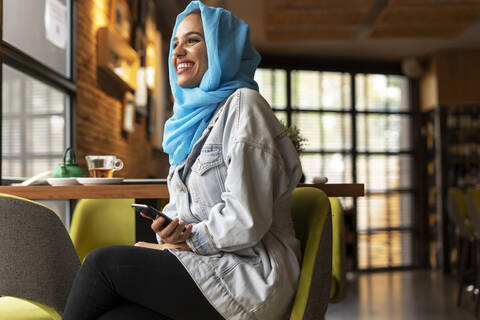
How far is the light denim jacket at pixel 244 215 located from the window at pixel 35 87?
5.35 feet

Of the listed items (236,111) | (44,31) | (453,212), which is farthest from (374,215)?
(236,111)

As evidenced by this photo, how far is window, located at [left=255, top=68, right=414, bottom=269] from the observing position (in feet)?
25.0

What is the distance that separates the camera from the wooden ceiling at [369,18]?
5137mm

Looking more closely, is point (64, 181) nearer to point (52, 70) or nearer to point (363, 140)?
point (52, 70)

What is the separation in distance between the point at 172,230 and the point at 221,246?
13 centimetres

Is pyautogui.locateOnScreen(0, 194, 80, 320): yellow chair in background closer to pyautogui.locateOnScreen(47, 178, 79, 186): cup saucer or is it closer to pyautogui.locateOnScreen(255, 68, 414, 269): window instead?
pyautogui.locateOnScreen(47, 178, 79, 186): cup saucer

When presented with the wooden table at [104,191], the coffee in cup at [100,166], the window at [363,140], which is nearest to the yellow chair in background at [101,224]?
the coffee in cup at [100,166]

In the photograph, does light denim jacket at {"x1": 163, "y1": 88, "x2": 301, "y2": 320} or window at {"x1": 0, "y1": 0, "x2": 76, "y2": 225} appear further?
window at {"x1": 0, "y1": 0, "x2": 76, "y2": 225}

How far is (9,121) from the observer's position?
9.22 feet

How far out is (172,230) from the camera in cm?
128

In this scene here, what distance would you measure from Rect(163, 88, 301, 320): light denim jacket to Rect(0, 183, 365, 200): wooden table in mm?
349

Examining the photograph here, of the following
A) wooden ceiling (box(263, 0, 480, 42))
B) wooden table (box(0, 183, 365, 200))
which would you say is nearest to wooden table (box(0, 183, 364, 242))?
wooden table (box(0, 183, 365, 200))

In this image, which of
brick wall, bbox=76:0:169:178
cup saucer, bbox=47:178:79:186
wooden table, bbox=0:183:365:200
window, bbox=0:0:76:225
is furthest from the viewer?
brick wall, bbox=76:0:169:178

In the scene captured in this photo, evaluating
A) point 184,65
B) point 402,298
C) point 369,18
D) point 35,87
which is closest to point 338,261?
point 184,65
